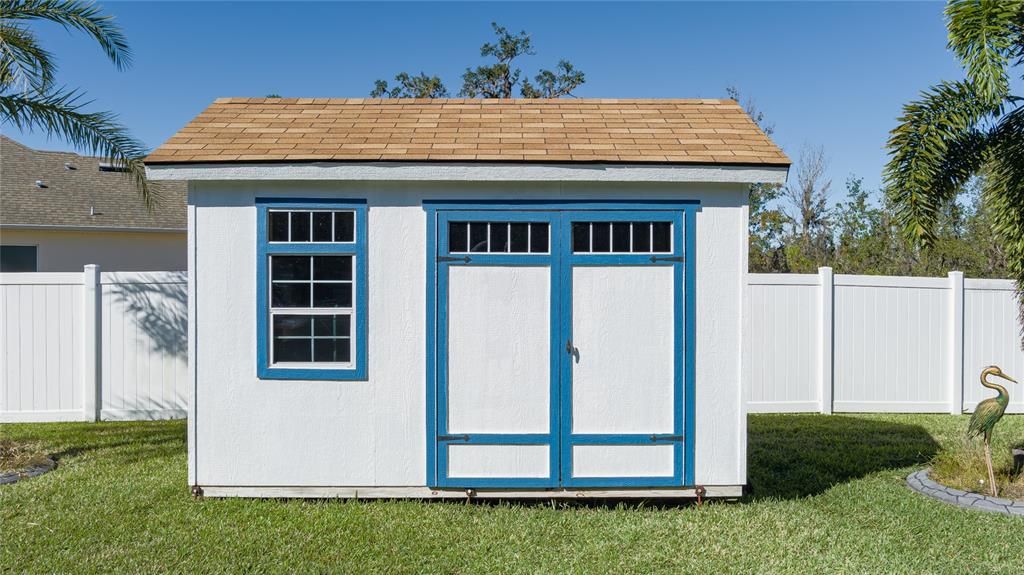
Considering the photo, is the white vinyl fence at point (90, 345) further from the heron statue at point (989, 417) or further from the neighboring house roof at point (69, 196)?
the heron statue at point (989, 417)

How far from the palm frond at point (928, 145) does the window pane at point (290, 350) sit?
5.28 m

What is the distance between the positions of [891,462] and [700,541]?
123 inches

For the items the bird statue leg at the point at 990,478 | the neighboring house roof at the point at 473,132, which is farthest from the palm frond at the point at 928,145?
the bird statue leg at the point at 990,478

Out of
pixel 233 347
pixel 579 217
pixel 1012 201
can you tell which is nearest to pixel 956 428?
pixel 1012 201

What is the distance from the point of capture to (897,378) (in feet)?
29.5

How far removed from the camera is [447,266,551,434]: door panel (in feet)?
17.4

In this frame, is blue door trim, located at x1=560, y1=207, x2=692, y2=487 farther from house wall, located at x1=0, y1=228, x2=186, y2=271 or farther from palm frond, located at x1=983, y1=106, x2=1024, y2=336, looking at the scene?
house wall, located at x1=0, y1=228, x2=186, y2=271

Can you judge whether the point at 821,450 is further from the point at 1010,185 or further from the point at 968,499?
the point at 1010,185

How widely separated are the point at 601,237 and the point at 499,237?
80cm

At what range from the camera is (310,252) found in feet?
17.5

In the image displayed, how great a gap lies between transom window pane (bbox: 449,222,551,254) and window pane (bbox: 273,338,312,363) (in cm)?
139

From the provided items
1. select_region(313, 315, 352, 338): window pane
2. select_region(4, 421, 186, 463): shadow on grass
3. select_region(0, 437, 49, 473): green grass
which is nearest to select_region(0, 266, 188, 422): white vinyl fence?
select_region(4, 421, 186, 463): shadow on grass

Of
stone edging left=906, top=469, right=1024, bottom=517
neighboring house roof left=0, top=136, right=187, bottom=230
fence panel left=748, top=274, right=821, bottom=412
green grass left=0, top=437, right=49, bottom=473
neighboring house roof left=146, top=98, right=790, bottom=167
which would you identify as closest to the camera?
stone edging left=906, top=469, right=1024, bottom=517

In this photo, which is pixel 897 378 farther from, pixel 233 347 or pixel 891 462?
pixel 233 347
